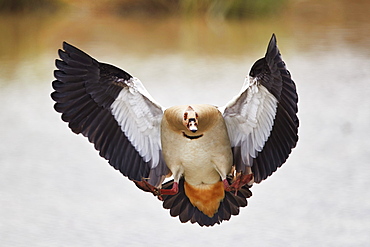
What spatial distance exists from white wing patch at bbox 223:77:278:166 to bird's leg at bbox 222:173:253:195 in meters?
0.04

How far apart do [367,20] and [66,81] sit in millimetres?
4402

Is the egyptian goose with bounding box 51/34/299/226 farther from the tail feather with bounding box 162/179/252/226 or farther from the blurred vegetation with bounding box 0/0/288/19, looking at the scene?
the blurred vegetation with bounding box 0/0/288/19

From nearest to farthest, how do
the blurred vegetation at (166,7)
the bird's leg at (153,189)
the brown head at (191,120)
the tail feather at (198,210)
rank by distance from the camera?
the brown head at (191,120) → the bird's leg at (153,189) → the tail feather at (198,210) → the blurred vegetation at (166,7)

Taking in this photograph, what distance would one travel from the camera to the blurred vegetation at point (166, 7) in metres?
6.10

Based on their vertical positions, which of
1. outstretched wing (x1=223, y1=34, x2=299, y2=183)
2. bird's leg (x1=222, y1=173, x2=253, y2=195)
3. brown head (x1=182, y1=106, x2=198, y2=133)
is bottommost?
bird's leg (x1=222, y1=173, x2=253, y2=195)

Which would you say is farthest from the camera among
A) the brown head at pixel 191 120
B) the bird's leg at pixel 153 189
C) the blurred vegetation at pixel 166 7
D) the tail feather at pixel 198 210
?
the blurred vegetation at pixel 166 7

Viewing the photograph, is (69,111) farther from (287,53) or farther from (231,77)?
(287,53)

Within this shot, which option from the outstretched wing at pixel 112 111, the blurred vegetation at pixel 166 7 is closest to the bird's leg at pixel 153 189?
the outstretched wing at pixel 112 111

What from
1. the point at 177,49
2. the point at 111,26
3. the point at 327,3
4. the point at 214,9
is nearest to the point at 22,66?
the point at 177,49

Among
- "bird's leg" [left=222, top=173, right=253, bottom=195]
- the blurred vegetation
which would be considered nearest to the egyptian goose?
"bird's leg" [left=222, top=173, right=253, bottom=195]

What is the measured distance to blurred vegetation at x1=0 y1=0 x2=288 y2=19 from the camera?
240 inches

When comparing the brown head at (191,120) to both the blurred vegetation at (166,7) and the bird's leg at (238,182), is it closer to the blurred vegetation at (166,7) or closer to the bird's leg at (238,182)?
the bird's leg at (238,182)

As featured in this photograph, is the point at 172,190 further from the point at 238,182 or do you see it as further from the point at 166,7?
the point at 166,7

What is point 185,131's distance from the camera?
1.95 metres
